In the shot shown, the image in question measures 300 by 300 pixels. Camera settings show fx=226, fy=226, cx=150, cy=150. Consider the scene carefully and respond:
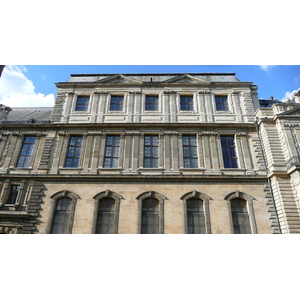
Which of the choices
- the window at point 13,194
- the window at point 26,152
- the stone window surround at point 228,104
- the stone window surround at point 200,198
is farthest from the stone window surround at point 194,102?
the window at point 13,194

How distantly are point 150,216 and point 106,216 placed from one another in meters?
2.79

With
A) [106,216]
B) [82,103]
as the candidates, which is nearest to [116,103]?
[82,103]

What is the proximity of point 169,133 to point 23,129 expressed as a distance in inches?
446

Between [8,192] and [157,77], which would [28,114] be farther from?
[157,77]

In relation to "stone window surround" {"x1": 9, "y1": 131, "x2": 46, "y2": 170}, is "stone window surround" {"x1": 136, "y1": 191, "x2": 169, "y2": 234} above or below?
below

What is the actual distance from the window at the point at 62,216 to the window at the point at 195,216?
7.51 m

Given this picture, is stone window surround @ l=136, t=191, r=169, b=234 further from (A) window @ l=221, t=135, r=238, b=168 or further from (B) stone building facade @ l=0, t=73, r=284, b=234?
(A) window @ l=221, t=135, r=238, b=168

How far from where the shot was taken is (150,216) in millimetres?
14227

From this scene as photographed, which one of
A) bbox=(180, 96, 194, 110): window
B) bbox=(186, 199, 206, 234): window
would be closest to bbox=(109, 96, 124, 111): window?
bbox=(180, 96, 194, 110): window

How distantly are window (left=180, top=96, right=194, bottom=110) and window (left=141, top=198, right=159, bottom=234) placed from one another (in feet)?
26.7

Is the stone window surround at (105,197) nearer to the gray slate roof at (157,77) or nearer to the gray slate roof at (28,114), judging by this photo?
the gray slate roof at (28,114)

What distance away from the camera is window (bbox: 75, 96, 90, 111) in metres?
18.6

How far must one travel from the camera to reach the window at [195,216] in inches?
545

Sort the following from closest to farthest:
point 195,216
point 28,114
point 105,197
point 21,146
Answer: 1. point 195,216
2. point 105,197
3. point 21,146
4. point 28,114
